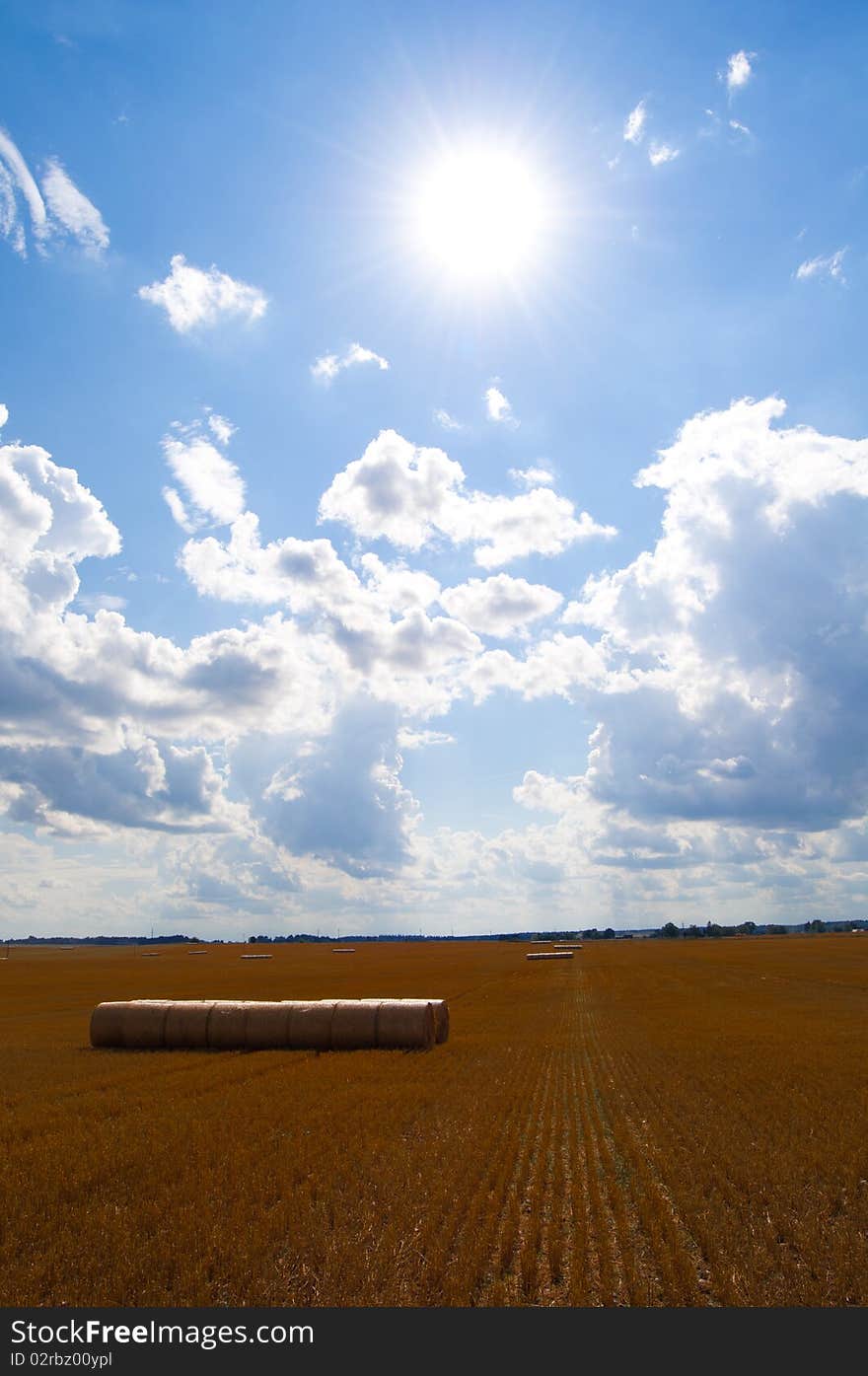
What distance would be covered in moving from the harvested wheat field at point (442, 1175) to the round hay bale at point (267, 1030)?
2.82ft

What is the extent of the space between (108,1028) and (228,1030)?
3.99m

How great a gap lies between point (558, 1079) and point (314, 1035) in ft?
30.4

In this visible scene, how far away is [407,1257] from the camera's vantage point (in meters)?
9.47

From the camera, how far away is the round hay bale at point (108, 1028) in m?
27.3

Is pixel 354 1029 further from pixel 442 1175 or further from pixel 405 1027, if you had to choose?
pixel 442 1175

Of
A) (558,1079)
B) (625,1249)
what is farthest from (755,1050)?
A: (625,1249)

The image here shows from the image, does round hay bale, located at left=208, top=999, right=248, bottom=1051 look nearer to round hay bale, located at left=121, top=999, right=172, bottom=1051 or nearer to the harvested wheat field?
the harvested wheat field

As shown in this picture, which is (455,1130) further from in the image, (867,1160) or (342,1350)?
(342,1350)

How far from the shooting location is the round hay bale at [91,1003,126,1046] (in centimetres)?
2727

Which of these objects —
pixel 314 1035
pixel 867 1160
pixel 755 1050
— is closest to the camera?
pixel 867 1160

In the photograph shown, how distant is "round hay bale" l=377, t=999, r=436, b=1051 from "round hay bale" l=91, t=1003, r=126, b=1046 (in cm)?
852

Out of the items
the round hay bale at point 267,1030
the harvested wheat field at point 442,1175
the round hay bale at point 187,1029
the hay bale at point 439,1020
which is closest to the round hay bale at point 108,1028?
the harvested wheat field at point 442,1175

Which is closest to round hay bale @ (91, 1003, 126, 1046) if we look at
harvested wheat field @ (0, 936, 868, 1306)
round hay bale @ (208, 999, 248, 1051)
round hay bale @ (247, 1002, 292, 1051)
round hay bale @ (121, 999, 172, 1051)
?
round hay bale @ (121, 999, 172, 1051)

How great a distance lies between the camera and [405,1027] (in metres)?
26.5
